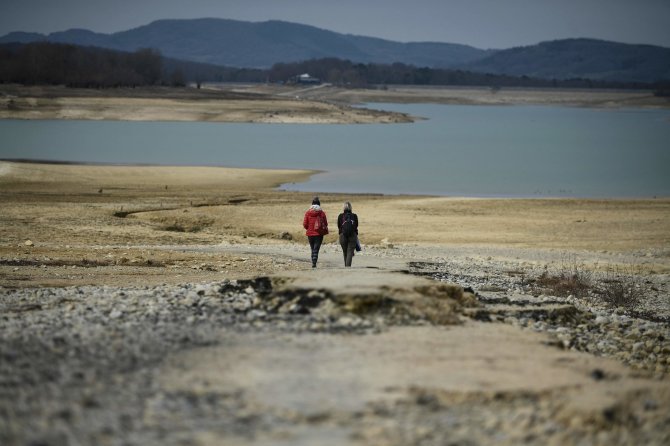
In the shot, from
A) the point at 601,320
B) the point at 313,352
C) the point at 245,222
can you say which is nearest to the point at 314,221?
the point at 601,320

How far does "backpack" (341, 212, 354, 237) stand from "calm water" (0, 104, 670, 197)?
80.5ft

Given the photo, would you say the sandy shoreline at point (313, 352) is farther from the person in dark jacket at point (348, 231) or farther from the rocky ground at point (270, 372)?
the person in dark jacket at point (348, 231)

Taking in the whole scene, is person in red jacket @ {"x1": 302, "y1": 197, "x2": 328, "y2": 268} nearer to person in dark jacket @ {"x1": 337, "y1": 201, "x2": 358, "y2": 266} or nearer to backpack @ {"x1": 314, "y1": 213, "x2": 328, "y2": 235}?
backpack @ {"x1": 314, "y1": 213, "x2": 328, "y2": 235}

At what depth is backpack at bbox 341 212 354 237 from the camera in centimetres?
1659

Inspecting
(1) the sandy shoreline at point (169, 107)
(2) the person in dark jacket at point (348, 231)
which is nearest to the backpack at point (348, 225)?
(2) the person in dark jacket at point (348, 231)

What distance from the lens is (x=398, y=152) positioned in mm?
61094

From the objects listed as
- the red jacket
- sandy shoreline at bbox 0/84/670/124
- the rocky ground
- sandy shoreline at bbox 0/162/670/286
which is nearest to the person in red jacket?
the red jacket

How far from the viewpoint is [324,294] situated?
12062 millimetres

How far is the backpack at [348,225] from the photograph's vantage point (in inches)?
653

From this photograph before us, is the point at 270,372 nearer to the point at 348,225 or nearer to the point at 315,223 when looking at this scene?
the point at 348,225

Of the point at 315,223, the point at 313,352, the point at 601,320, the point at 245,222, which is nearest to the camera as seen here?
the point at 313,352

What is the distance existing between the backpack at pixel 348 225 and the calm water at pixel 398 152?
24551 millimetres

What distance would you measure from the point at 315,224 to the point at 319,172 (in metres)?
31.0

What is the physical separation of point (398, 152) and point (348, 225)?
1767 inches
